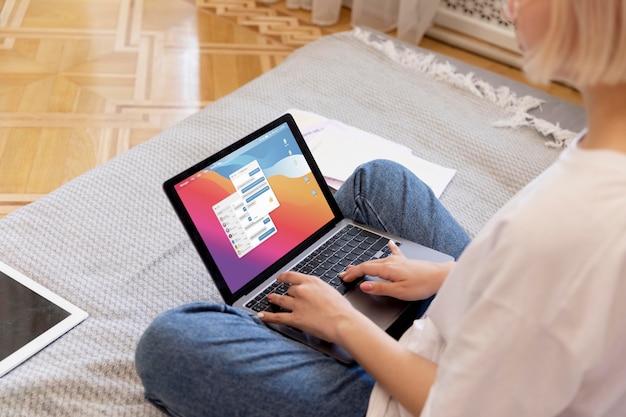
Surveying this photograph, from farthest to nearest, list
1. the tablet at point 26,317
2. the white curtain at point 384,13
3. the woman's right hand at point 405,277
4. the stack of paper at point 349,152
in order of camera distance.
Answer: the white curtain at point 384,13 → the stack of paper at point 349,152 → the tablet at point 26,317 → the woman's right hand at point 405,277

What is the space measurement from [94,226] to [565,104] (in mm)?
1101

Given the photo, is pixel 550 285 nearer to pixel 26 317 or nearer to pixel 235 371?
pixel 235 371

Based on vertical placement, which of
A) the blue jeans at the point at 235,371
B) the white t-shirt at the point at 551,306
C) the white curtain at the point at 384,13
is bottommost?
the blue jeans at the point at 235,371

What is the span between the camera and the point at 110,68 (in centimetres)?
225

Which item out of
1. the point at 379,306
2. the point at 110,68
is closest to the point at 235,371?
the point at 379,306

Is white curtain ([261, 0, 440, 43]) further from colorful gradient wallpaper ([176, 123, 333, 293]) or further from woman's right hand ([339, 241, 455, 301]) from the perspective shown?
woman's right hand ([339, 241, 455, 301])

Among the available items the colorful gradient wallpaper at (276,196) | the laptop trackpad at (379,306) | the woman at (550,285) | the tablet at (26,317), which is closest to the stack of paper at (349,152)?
the colorful gradient wallpaper at (276,196)

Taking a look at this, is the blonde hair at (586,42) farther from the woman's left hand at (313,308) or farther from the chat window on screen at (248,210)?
the chat window on screen at (248,210)

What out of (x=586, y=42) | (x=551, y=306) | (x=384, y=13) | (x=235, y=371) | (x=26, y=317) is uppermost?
(x=586, y=42)

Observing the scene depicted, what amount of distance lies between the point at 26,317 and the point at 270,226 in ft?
1.31

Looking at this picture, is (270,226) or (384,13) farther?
(384,13)

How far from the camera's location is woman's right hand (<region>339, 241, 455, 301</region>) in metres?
1.00

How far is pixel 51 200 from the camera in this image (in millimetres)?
1399

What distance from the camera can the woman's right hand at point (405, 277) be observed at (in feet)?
3.29
